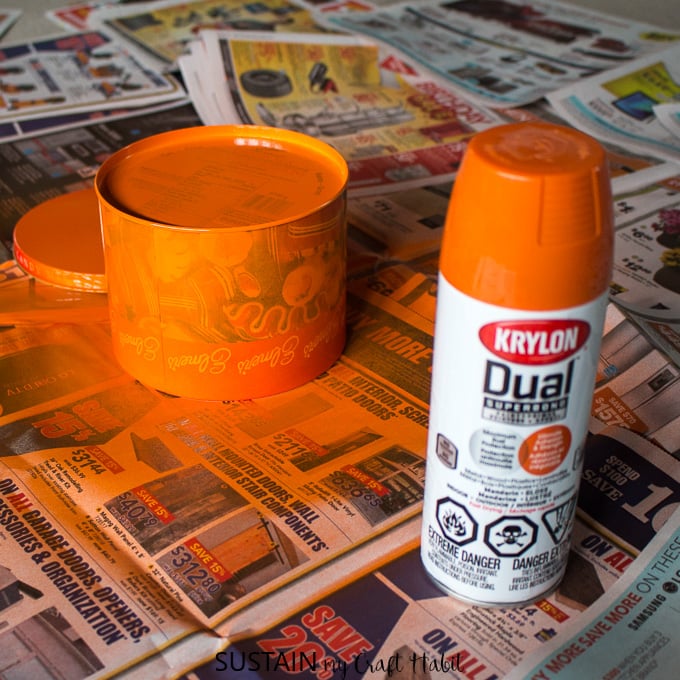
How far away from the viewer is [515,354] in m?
0.42

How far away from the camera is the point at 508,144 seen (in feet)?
1.37

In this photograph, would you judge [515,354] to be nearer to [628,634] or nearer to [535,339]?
[535,339]

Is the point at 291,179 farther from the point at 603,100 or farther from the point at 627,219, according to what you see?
the point at 603,100

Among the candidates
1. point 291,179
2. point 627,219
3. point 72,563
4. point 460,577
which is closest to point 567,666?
point 460,577

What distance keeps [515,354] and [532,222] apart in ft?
0.21

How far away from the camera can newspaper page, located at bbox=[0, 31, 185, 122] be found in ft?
3.75

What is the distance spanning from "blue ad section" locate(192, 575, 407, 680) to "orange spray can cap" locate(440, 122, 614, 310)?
0.65 feet

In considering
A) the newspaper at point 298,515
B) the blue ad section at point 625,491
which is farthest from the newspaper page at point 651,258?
the blue ad section at point 625,491

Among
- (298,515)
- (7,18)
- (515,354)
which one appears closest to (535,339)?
(515,354)

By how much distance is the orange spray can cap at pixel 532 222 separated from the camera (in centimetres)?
39

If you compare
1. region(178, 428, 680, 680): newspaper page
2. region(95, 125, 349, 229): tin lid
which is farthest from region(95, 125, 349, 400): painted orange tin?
region(178, 428, 680, 680): newspaper page

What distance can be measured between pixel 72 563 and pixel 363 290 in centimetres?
38

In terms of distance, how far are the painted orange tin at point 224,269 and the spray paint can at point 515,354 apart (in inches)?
8.0

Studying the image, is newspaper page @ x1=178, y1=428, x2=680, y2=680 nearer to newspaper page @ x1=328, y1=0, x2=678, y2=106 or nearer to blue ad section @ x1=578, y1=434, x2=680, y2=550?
blue ad section @ x1=578, y1=434, x2=680, y2=550
